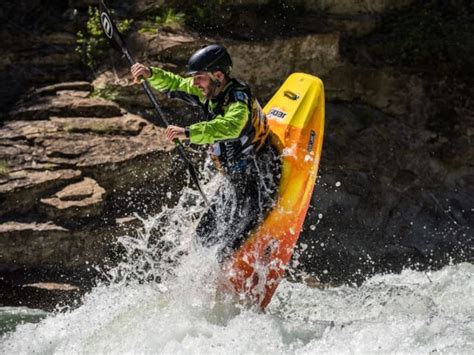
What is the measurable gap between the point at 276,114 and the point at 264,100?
87.6 inches

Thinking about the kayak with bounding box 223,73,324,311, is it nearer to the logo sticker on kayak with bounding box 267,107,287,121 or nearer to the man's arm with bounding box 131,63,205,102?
the logo sticker on kayak with bounding box 267,107,287,121

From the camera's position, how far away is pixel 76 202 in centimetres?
697

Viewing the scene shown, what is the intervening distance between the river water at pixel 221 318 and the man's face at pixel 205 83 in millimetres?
A: 1269

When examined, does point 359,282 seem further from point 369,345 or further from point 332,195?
point 369,345

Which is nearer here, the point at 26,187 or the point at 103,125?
the point at 26,187

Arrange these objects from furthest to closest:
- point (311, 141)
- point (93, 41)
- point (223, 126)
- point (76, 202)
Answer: point (93, 41)
point (76, 202)
point (311, 141)
point (223, 126)

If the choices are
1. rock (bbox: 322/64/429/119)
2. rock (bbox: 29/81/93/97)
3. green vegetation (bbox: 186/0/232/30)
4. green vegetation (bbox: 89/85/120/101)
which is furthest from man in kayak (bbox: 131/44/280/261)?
rock (bbox: 322/64/429/119)

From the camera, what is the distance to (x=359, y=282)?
793cm

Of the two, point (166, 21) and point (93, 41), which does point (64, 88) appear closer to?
point (93, 41)

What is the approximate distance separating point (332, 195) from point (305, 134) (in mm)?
2178

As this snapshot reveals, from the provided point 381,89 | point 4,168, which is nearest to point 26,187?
point 4,168

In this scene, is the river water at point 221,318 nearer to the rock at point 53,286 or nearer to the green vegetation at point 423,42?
the rock at point 53,286

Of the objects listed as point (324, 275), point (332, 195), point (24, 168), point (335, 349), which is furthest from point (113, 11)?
point (335, 349)

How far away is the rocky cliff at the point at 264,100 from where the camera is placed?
704 centimetres
